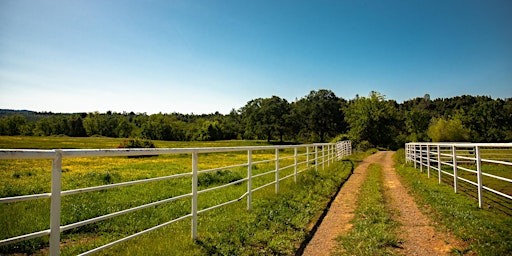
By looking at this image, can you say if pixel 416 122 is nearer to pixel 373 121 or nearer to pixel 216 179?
pixel 373 121

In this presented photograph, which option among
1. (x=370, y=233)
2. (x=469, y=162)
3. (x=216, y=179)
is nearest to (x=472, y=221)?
(x=370, y=233)

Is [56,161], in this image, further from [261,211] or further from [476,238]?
[476,238]

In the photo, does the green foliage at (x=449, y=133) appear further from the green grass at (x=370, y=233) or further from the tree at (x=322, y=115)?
the green grass at (x=370, y=233)

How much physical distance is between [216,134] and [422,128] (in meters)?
60.4

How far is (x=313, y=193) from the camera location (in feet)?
25.8

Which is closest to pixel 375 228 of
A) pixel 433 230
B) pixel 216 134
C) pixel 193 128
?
pixel 433 230

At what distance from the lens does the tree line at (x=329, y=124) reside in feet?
174

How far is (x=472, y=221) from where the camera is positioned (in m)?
4.88

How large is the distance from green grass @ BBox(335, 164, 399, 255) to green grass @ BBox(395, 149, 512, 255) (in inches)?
35.9

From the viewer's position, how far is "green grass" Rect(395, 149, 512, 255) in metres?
3.83

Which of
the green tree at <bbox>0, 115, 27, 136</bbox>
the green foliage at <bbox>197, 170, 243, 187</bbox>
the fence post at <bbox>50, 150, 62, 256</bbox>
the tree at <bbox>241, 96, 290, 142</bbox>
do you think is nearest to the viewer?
the fence post at <bbox>50, 150, 62, 256</bbox>

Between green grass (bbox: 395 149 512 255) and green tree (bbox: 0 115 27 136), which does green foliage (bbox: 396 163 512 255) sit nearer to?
green grass (bbox: 395 149 512 255)

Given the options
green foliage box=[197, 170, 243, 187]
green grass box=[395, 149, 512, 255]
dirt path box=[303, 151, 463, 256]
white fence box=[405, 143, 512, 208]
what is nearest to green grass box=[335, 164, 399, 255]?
dirt path box=[303, 151, 463, 256]

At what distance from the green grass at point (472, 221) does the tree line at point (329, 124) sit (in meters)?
36.7
